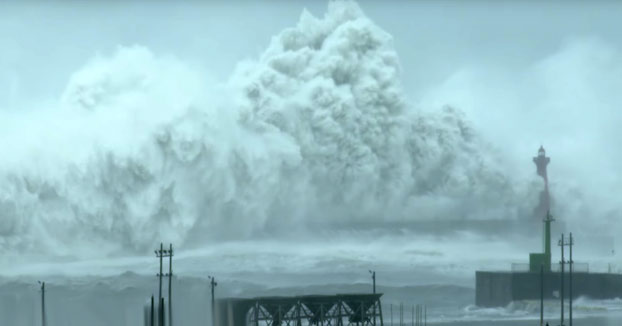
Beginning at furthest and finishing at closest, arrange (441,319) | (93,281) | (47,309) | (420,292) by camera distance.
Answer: (420,292) < (441,319) < (93,281) < (47,309)

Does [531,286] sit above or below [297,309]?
above

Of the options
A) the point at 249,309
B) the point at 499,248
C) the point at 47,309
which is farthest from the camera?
the point at 499,248

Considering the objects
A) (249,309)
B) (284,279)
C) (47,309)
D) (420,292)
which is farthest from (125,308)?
(420,292)

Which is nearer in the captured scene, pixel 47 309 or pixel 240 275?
pixel 47 309

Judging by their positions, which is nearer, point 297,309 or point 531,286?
point 297,309

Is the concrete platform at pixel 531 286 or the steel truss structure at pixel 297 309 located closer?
the steel truss structure at pixel 297 309

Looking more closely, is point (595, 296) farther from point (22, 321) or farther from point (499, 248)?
point (22, 321)

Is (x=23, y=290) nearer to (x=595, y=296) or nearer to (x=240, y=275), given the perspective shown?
(x=240, y=275)

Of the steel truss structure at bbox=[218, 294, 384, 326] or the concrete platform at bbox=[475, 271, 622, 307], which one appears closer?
the steel truss structure at bbox=[218, 294, 384, 326]

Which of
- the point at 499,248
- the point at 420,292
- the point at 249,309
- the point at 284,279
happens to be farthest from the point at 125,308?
the point at 499,248
